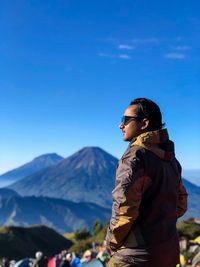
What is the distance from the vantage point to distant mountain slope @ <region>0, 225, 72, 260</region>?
218 ft

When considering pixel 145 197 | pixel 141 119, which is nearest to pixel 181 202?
pixel 145 197

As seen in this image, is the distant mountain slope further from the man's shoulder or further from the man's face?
the man's shoulder

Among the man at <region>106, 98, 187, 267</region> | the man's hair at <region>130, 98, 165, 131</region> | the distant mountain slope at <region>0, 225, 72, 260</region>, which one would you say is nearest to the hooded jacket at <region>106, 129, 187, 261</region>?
the man at <region>106, 98, 187, 267</region>

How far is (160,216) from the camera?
2947 millimetres

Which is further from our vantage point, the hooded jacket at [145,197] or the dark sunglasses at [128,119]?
the dark sunglasses at [128,119]

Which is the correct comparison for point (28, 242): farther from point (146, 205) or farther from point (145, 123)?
point (146, 205)

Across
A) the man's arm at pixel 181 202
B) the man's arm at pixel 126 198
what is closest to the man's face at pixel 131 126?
the man's arm at pixel 126 198

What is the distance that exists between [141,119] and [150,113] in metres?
0.07

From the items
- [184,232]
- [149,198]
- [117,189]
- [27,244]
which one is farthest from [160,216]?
[27,244]

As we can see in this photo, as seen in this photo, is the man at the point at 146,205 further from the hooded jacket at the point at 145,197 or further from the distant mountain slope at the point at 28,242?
the distant mountain slope at the point at 28,242

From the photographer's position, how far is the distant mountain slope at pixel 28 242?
66312mm

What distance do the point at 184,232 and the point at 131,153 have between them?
3815 cm

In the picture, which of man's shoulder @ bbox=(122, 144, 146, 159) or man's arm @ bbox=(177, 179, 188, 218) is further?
man's arm @ bbox=(177, 179, 188, 218)

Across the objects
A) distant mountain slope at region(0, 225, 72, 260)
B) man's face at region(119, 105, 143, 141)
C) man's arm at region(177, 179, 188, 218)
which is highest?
man's face at region(119, 105, 143, 141)
